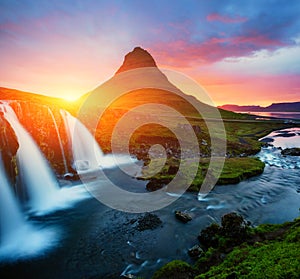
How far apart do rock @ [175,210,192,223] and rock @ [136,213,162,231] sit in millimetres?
1660

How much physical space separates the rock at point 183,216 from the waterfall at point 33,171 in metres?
12.4

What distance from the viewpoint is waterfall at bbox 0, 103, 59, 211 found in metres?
21.8

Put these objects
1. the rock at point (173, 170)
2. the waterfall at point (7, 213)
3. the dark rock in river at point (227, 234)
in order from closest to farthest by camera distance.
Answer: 1. the dark rock in river at point (227, 234)
2. the waterfall at point (7, 213)
3. the rock at point (173, 170)

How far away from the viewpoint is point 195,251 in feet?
44.7

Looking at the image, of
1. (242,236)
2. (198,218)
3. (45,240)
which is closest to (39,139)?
(45,240)

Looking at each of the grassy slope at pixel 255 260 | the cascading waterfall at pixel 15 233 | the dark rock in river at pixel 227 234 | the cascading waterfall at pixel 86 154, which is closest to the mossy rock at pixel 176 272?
the grassy slope at pixel 255 260

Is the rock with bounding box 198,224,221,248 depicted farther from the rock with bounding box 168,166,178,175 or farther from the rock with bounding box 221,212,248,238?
the rock with bounding box 168,166,178,175

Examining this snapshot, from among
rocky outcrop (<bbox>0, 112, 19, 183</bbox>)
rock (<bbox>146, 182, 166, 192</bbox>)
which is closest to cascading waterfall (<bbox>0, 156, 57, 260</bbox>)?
rocky outcrop (<bbox>0, 112, 19, 183</bbox>)

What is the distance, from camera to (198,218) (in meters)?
18.5

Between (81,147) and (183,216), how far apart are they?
961 inches

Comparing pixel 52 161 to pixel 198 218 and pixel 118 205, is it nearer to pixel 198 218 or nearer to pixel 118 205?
pixel 118 205

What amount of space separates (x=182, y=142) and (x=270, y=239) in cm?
3785

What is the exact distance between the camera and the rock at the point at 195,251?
1342 centimetres

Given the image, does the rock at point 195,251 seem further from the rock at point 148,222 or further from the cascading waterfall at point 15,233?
the cascading waterfall at point 15,233
